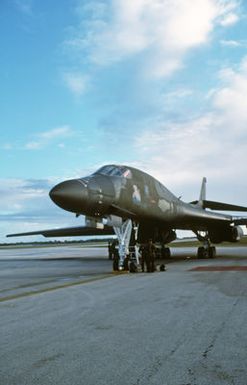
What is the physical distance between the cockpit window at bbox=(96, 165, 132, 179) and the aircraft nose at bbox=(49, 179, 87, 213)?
91.6 inches

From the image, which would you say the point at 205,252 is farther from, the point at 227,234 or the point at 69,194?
the point at 69,194

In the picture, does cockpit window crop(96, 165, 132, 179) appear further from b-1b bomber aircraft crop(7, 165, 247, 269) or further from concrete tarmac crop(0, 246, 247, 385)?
concrete tarmac crop(0, 246, 247, 385)

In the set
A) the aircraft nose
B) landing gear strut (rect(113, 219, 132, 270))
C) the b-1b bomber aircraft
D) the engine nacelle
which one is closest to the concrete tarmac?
the aircraft nose

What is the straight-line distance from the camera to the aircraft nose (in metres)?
13.4

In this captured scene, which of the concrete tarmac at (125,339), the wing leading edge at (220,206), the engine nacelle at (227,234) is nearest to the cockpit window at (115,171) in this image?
the concrete tarmac at (125,339)

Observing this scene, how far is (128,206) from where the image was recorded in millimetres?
16188

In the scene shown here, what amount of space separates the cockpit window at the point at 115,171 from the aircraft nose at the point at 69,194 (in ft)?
7.64

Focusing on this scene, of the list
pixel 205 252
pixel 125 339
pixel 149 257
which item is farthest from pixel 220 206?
pixel 125 339

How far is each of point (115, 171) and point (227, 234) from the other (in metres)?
12.6

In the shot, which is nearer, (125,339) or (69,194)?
(125,339)

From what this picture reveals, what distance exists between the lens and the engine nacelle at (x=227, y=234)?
26062 mm

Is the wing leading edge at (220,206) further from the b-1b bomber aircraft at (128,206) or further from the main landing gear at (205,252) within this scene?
the main landing gear at (205,252)

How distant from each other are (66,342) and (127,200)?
38.4 feet

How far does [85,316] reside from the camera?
610cm
